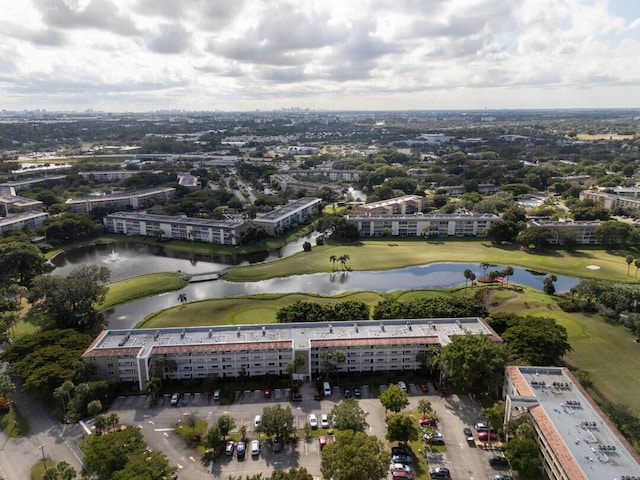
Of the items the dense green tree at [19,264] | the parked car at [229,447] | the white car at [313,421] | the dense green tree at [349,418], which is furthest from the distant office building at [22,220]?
the dense green tree at [349,418]

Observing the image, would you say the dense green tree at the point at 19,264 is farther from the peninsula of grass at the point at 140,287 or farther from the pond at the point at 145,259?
the peninsula of grass at the point at 140,287

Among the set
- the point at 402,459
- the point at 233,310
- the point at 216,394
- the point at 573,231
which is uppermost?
the point at 573,231

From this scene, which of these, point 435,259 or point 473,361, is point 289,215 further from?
point 473,361

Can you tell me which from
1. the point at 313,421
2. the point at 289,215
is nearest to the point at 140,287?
the point at 313,421

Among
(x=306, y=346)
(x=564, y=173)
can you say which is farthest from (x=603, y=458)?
(x=564, y=173)

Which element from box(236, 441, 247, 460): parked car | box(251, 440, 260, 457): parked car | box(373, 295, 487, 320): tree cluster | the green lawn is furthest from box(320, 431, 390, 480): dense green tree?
the green lawn

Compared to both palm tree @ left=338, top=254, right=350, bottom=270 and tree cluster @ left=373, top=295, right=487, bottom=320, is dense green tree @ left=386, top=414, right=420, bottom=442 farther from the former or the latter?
palm tree @ left=338, top=254, right=350, bottom=270
